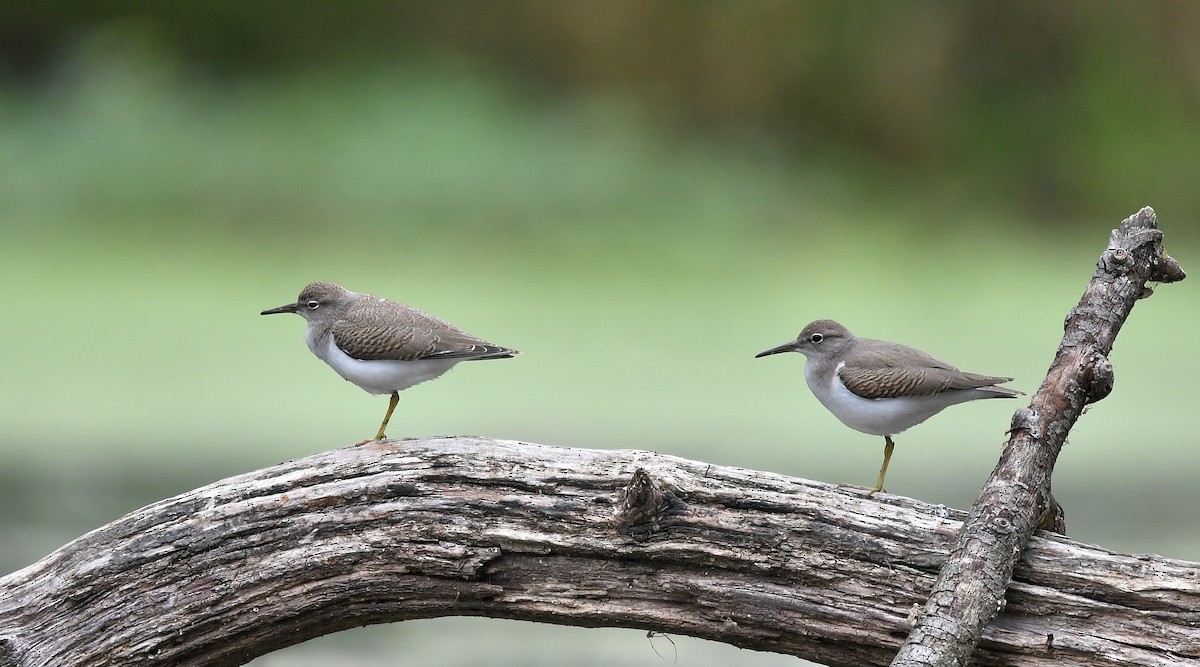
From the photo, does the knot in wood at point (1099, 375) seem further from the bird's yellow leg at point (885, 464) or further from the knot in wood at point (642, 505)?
the knot in wood at point (642, 505)

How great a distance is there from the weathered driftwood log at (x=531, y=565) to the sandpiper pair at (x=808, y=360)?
0.19 meters

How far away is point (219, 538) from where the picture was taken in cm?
271

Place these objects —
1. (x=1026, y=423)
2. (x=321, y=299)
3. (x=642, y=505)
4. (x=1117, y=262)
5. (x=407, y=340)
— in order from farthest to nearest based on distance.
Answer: (x=321, y=299) → (x=407, y=340) → (x=1117, y=262) → (x=1026, y=423) → (x=642, y=505)

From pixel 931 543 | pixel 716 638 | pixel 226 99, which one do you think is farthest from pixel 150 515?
pixel 226 99

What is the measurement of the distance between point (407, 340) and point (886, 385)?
1.11m

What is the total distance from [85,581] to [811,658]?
5.35 ft

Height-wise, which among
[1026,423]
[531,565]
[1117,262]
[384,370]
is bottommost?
[531,565]

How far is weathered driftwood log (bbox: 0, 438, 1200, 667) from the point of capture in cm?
253

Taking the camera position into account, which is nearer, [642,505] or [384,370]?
[642,505]

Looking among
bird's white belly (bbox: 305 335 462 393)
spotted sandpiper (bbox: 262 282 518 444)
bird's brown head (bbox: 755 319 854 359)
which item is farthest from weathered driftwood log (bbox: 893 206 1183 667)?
bird's white belly (bbox: 305 335 462 393)

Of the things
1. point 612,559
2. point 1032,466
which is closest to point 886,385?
point 1032,466

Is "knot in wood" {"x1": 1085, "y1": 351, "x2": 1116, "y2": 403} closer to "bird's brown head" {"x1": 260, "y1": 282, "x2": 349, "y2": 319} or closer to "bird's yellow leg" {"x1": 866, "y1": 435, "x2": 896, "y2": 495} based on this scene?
"bird's yellow leg" {"x1": 866, "y1": 435, "x2": 896, "y2": 495}

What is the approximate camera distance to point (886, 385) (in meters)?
2.73

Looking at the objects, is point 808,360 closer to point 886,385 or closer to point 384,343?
point 886,385
